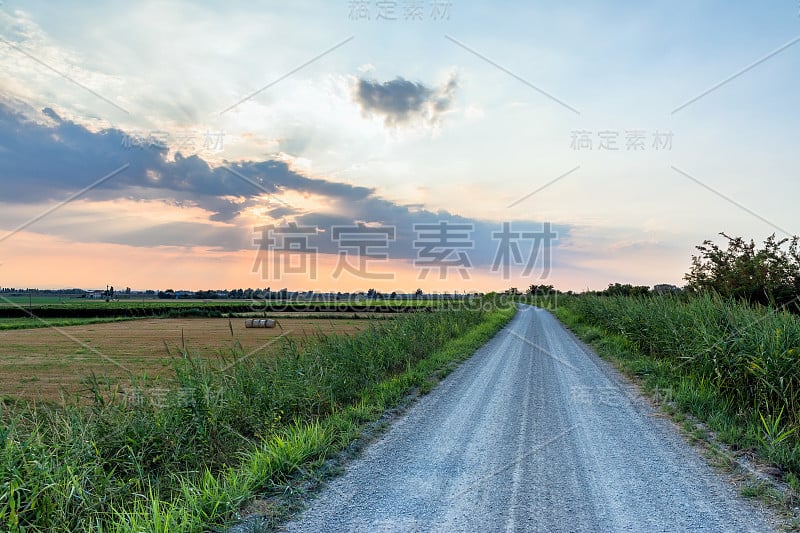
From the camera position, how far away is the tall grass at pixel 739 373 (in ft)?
20.3

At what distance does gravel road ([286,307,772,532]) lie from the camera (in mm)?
4066

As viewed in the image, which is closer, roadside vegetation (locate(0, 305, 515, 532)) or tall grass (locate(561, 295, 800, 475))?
roadside vegetation (locate(0, 305, 515, 532))

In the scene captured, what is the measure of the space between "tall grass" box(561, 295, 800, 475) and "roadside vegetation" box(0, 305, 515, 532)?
193 inches

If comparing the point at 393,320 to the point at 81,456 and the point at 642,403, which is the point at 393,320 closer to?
the point at 642,403

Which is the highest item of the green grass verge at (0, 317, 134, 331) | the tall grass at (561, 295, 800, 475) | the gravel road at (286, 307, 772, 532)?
the tall grass at (561, 295, 800, 475)

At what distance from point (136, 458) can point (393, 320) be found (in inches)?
413

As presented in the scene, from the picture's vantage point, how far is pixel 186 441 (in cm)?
593

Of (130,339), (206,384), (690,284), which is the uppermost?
(690,284)

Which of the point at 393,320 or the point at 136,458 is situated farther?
the point at 393,320

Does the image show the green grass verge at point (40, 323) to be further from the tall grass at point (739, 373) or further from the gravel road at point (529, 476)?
the tall grass at point (739, 373)

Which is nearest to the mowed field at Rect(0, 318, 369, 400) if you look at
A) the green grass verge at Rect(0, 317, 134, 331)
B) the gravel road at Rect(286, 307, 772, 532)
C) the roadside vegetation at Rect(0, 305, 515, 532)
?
the roadside vegetation at Rect(0, 305, 515, 532)

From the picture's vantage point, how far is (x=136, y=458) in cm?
538

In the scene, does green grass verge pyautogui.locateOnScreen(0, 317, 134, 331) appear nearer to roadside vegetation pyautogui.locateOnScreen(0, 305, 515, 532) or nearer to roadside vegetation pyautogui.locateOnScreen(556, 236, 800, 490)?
roadside vegetation pyautogui.locateOnScreen(0, 305, 515, 532)

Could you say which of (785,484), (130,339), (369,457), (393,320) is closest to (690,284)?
(393,320)
